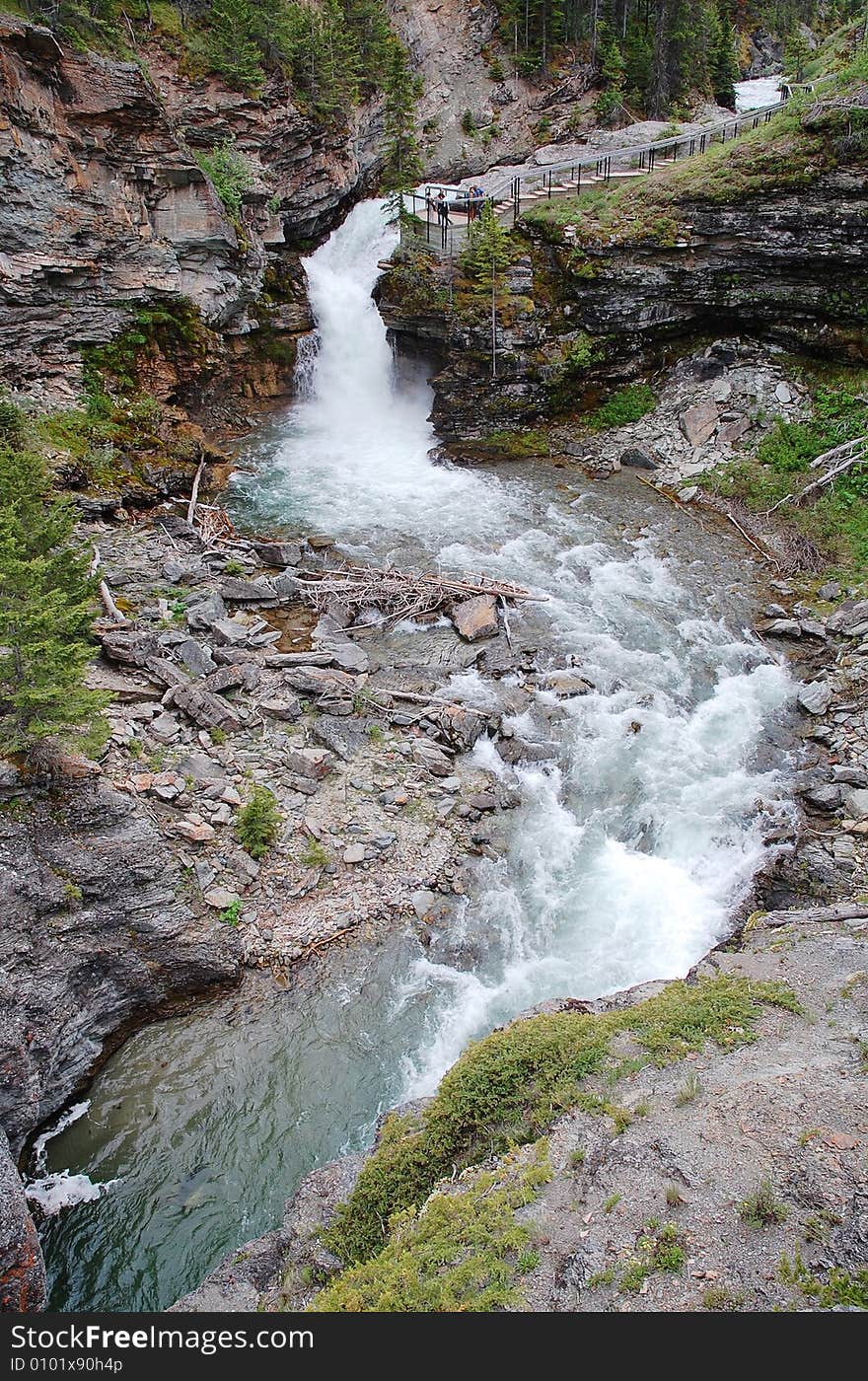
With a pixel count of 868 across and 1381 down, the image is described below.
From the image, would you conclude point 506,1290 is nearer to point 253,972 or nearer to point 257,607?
point 253,972

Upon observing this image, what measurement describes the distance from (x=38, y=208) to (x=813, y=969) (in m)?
25.1

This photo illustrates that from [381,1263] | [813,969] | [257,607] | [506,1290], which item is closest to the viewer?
[506,1290]

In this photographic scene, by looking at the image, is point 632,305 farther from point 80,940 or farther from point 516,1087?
point 516,1087

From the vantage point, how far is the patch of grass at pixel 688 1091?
727 centimetres

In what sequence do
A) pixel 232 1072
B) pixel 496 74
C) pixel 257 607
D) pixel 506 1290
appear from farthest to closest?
pixel 496 74
pixel 257 607
pixel 232 1072
pixel 506 1290

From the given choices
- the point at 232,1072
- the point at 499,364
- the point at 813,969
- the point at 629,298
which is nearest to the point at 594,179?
the point at 629,298

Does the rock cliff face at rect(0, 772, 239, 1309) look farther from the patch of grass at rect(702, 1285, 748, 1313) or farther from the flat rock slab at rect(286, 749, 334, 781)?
the patch of grass at rect(702, 1285, 748, 1313)

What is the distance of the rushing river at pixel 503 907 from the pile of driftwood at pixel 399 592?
1.05 m

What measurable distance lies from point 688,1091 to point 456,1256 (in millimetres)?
2623

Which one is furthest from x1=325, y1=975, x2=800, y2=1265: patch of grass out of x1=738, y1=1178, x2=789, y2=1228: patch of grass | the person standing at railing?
the person standing at railing

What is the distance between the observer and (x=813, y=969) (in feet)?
30.0

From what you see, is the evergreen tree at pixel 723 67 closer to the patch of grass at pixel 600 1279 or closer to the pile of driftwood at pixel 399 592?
the pile of driftwood at pixel 399 592

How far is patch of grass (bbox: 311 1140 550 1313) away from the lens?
5.88 m

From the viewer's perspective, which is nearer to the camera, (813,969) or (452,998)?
(813,969)
